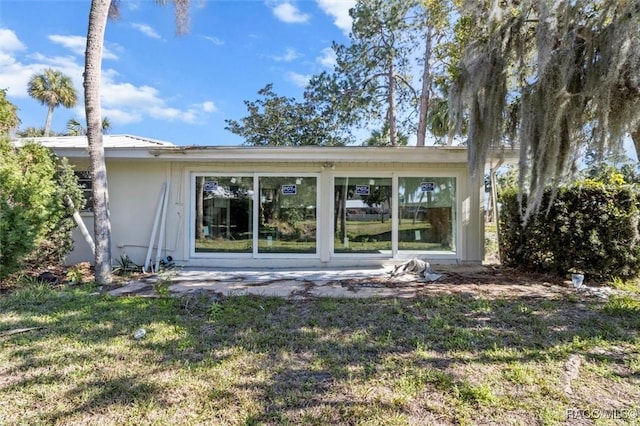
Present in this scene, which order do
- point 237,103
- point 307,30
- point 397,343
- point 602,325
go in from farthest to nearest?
1. point 237,103
2. point 307,30
3. point 602,325
4. point 397,343

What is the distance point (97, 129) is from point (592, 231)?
7.79m

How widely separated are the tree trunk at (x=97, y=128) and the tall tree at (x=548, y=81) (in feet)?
17.5

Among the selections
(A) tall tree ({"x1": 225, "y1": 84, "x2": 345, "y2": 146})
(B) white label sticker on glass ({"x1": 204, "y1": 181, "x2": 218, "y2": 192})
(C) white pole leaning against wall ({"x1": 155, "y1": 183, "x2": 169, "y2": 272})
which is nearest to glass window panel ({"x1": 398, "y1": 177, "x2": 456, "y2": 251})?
(B) white label sticker on glass ({"x1": 204, "y1": 181, "x2": 218, "y2": 192})

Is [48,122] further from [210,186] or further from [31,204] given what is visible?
[31,204]

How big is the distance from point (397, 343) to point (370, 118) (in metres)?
12.8

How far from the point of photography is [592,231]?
5.25 m

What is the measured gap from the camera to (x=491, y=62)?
447 centimetres

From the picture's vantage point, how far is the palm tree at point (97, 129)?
512 cm

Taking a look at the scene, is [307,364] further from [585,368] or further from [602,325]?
[602,325]

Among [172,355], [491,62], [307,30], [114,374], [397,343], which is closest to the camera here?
[114,374]

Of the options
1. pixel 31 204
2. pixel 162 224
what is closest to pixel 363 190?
pixel 162 224

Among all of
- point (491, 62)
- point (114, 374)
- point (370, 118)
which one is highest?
point (370, 118)

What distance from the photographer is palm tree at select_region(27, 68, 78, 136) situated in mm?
20672

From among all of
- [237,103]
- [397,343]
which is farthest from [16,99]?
[237,103]
